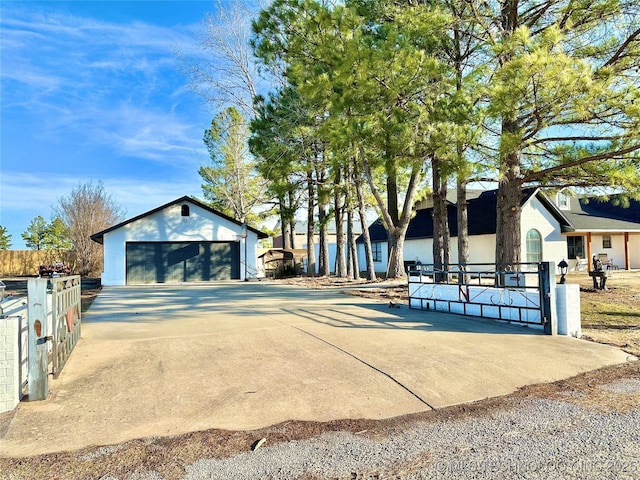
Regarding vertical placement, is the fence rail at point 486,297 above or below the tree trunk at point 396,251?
below

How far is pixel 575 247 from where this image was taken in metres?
26.5

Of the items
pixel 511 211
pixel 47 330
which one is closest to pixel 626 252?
pixel 511 211

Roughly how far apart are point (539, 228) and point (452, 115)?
1743 cm

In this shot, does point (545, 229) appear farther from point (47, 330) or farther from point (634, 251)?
point (47, 330)

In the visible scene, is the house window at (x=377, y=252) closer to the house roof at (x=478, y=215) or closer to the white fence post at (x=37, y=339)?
the house roof at (x=478, y=215)

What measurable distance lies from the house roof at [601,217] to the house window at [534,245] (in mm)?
1842

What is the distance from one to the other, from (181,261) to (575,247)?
75.7ft

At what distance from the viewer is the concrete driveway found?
4.10m

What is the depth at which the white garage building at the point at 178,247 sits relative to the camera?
78.6ft

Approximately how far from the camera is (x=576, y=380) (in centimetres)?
522

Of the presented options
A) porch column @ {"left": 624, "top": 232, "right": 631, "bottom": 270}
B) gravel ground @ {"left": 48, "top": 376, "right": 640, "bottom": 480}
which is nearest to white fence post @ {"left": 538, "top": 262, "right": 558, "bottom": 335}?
gravel ground @ {"left": 48, "top": 376, "right": 640, "bottom": 480}

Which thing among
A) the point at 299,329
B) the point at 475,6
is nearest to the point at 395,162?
the point at 475,6

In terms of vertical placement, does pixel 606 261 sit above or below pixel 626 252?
below

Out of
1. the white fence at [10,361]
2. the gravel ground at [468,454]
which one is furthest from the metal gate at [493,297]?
the white fence at [10,361]
